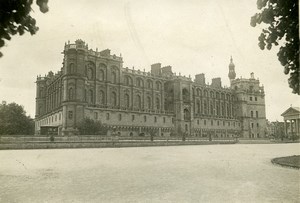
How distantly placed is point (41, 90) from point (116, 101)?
1108 inches

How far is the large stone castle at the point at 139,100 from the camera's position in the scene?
6562 centimetres

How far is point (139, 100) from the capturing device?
270ft

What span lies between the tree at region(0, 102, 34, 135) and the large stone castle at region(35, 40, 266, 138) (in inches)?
209

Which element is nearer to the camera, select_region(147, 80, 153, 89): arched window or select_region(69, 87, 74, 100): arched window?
select_region(69, 87, 74, 100): arched window

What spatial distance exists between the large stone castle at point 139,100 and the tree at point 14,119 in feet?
17.4

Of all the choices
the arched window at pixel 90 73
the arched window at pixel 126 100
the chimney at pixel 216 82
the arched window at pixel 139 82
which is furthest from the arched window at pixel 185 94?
the arched window at pixel 90 73

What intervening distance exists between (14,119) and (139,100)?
30.0m

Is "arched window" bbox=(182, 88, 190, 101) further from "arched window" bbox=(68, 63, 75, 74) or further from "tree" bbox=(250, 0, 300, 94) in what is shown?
"tree" bbox=(250, 0, 300, 94)

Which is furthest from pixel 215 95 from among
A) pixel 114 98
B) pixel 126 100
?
pixel 114 98

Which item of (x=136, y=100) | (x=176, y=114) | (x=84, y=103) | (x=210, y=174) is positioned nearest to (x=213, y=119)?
(x=176, y=114)

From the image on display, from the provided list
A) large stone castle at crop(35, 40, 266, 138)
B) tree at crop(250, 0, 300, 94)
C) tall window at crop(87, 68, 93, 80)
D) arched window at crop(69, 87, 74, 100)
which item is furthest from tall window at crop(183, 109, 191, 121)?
tree at crop(250, 0, 300, 94)

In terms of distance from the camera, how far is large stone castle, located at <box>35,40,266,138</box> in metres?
65.6

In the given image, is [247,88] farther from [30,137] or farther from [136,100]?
[30,137]

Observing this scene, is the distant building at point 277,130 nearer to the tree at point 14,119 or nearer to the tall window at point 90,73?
the tall window at point 90,73
